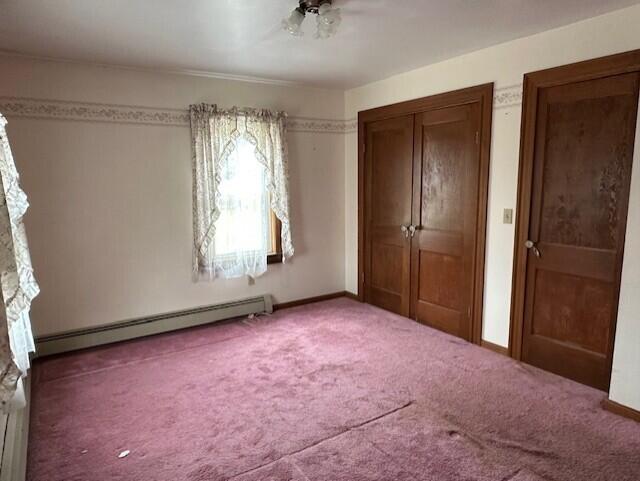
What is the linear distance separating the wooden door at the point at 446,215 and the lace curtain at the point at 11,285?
9.80ft

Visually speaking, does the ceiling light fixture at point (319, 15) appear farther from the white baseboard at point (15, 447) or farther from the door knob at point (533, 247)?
the white baseboard at point (15, 447)

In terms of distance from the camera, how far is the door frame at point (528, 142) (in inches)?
99.4

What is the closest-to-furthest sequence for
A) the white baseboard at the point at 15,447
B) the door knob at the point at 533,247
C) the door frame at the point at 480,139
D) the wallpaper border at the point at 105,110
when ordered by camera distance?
the white baseboard at the point at 15,447, the door knob at the point at 533,247, the wallpaper border at the point at 105,110, the door frame at the point at 480,139

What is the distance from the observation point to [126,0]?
225 centimetres

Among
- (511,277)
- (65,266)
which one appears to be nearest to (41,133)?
(65,266)

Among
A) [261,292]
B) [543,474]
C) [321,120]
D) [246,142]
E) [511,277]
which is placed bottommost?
[543,474]

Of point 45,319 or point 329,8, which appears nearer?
point 329,8

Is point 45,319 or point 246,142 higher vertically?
point 246,142

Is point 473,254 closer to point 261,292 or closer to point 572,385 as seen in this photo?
point 572,385

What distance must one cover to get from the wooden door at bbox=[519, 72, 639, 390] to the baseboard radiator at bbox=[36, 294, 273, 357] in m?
2.45

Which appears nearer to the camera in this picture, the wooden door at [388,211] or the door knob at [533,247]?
the door knob at [533,247]

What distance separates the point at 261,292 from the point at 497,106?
2717 mm

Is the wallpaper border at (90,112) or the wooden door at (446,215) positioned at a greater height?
the wallpaper border at (90,112)

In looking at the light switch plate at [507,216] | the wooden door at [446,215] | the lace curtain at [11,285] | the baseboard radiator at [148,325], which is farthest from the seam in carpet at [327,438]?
the baseboard radiator at [148,325]
